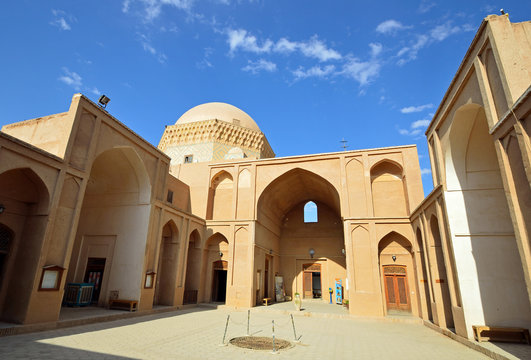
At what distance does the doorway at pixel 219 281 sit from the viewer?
16.9m

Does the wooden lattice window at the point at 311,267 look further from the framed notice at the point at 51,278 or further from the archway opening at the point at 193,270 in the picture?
the framed notice at the point at 51,278

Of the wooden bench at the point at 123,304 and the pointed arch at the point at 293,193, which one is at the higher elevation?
the pointed arch at the point at 293,193

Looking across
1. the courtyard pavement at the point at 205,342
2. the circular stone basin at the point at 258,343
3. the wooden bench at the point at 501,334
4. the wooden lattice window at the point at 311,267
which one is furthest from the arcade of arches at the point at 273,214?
the circular stone basin at the point at 258,343

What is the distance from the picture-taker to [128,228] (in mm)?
12648

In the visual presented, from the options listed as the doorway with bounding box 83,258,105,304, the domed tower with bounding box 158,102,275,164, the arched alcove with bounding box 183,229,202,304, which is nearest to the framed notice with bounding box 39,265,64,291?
the doorway with bounding box 83,258,105,304

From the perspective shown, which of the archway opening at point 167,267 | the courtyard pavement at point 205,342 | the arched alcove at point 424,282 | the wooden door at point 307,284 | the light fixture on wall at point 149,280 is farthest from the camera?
the wooden door at point 307,284

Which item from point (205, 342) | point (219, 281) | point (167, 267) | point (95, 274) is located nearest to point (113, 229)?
point (95, 274)

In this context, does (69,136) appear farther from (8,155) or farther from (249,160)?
(249,160)

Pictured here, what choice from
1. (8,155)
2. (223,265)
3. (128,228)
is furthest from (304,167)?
(8,155)

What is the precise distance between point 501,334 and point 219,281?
537 inches

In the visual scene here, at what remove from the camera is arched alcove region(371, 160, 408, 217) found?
48.9 ft

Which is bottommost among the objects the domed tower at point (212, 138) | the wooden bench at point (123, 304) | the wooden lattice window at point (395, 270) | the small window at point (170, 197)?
→ the wooden bench at point (123, 304)

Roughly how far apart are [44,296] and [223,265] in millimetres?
9576

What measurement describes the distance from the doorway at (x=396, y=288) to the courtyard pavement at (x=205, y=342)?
3688 mm
